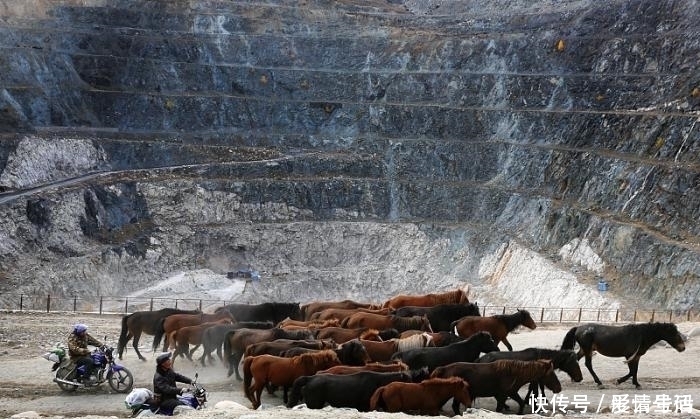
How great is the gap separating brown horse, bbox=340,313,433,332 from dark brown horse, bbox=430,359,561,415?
6.55 metres

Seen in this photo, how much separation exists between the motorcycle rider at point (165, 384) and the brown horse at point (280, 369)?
3389 millimetres

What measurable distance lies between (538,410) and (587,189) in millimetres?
38550

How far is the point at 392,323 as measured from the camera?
2395cm

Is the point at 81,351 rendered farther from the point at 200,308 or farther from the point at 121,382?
the point at 200,308

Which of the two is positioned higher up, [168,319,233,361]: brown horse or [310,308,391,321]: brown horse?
[310,308,391,321]: brown horse

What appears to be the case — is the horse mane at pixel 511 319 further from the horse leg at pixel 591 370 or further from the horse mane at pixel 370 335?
the horse mane at pixel 370 335

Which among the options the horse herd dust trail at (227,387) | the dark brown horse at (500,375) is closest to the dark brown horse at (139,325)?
the horse herd dust trail at (227,387)

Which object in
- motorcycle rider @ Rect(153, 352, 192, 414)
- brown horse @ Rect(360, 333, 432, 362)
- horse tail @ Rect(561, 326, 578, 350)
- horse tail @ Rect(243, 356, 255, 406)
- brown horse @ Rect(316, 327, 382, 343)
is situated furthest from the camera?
brown horse @ Rect(316, 327, 382, 343)

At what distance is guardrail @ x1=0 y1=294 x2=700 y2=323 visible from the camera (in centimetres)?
3494

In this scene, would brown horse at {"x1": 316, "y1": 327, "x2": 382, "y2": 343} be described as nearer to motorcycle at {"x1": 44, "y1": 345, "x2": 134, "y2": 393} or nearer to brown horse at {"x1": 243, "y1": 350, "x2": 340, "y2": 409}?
brown horse at {"x1": 243, "y1": 350, "x2": 340, "y2": 409}

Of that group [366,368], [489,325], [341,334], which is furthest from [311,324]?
[366,368]

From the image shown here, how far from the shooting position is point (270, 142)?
69.9m

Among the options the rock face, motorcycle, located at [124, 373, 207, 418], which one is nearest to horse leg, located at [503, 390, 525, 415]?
motorcycle, located at [124, 373, 207, 418]

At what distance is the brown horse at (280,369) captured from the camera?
17562 mm
